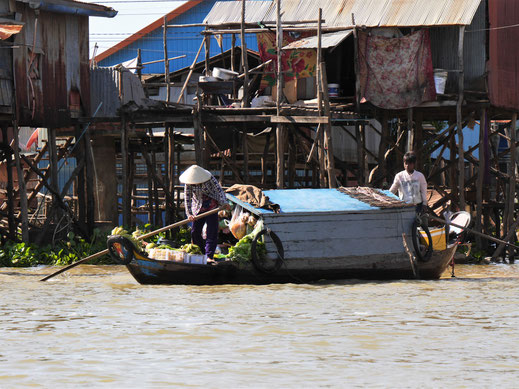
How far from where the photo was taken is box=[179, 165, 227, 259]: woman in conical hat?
44.2 feet

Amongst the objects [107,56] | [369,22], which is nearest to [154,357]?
[369,22]

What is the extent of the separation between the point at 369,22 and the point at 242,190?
23.9 ft

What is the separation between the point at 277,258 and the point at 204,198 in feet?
4.34

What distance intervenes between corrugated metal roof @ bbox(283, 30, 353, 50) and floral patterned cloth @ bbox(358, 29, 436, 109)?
0.45 meters

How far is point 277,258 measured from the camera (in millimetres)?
13625

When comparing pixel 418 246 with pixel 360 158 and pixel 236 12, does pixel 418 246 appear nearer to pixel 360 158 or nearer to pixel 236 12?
pixel 360 158

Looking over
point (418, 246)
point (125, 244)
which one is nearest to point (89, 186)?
point (125, 244)

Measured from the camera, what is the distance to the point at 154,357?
8078 millimetres

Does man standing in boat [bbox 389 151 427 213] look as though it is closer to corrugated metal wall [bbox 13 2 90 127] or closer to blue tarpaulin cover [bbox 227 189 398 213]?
blue tarpaulin cover [bbox 227 189 398 213]

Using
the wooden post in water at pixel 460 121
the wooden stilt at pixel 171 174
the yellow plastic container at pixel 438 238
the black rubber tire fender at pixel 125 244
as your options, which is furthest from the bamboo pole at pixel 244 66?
the black rubber tire fender at pixel 125 244

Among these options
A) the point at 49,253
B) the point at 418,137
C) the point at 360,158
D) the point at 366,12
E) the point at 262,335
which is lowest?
the point at 49,253

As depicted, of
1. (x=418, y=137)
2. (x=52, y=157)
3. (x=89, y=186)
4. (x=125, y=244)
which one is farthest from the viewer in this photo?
(x=418, y=137)

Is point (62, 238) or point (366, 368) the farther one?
point (62, 238)

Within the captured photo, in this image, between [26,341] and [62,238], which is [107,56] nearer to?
[62,238]
